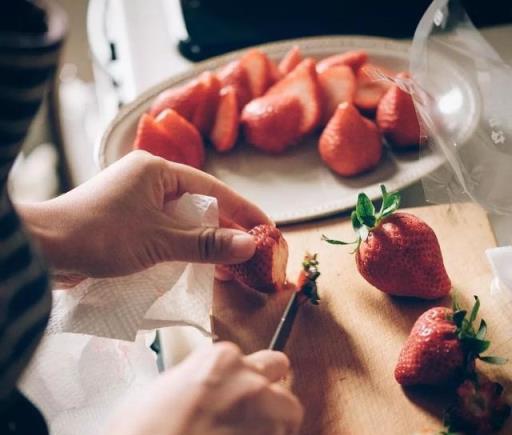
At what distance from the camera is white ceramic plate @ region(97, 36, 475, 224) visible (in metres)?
0.88

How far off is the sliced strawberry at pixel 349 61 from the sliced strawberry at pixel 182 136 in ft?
0.74

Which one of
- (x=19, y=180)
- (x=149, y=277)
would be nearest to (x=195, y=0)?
(x=149, y=277)

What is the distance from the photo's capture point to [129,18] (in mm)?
1227

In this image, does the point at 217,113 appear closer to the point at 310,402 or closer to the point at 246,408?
the point at 310,402

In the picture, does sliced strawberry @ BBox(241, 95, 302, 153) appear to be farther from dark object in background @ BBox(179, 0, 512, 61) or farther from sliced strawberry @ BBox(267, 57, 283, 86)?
dark object in background @ BBox(179, 0, 512, 61)

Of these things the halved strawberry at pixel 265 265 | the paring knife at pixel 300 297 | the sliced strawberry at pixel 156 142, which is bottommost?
the paring knife at pixel 300 297

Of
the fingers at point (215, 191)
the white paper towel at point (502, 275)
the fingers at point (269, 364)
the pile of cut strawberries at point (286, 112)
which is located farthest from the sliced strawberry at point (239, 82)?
the fingers at point (269, 364)

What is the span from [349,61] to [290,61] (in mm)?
93

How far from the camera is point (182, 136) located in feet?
3.14

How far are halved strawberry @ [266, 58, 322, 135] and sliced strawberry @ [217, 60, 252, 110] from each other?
0.04 meters

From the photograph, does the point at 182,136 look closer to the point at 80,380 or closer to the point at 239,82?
the point at 239,82

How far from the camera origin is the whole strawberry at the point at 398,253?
69 cm

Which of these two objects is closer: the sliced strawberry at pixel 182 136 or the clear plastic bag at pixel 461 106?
the clear plastic bag at pixel 461 106

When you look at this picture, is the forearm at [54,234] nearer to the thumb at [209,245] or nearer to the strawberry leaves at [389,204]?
the thumb at [209,245]
